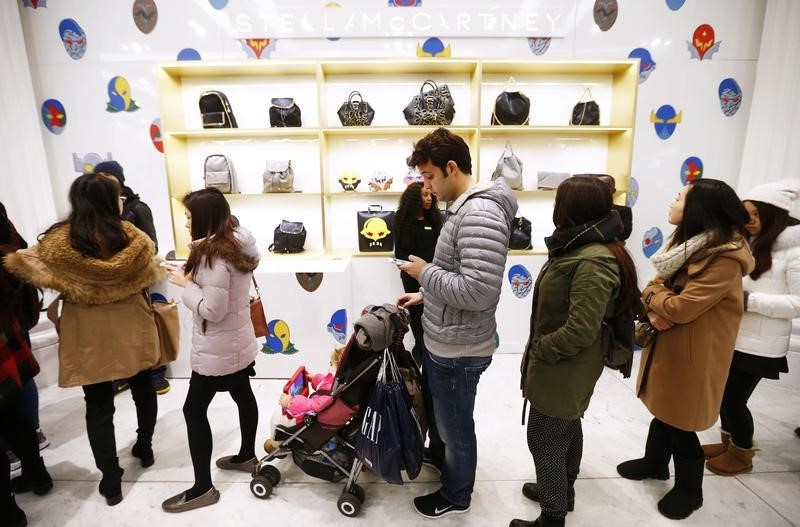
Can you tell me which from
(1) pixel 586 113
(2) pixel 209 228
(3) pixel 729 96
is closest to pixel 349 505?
(2) pixel 209 228

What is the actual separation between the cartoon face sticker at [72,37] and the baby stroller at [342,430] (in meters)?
3.69

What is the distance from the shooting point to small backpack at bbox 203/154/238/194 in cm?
356

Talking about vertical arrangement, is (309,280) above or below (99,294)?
below

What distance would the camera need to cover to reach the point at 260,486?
2.01 meters

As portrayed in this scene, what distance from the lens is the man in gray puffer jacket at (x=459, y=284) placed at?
149 cm

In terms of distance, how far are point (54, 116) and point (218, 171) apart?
157cm

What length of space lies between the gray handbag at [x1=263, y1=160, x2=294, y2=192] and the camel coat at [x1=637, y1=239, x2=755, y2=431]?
9.30 ft

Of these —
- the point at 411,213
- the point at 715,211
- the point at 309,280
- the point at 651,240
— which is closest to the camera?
the point at 715,211

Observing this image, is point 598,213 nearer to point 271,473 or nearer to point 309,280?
point 271,473

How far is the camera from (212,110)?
137 inches

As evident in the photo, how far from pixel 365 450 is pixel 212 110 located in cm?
298

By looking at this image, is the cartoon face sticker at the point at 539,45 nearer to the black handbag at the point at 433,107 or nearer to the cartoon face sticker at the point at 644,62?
the cartoon face sticker at the point at 644,62

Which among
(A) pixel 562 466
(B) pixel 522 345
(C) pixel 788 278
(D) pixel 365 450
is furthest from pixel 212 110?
(C) pixel 788 278

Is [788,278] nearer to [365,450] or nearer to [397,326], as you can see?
[397,326]
